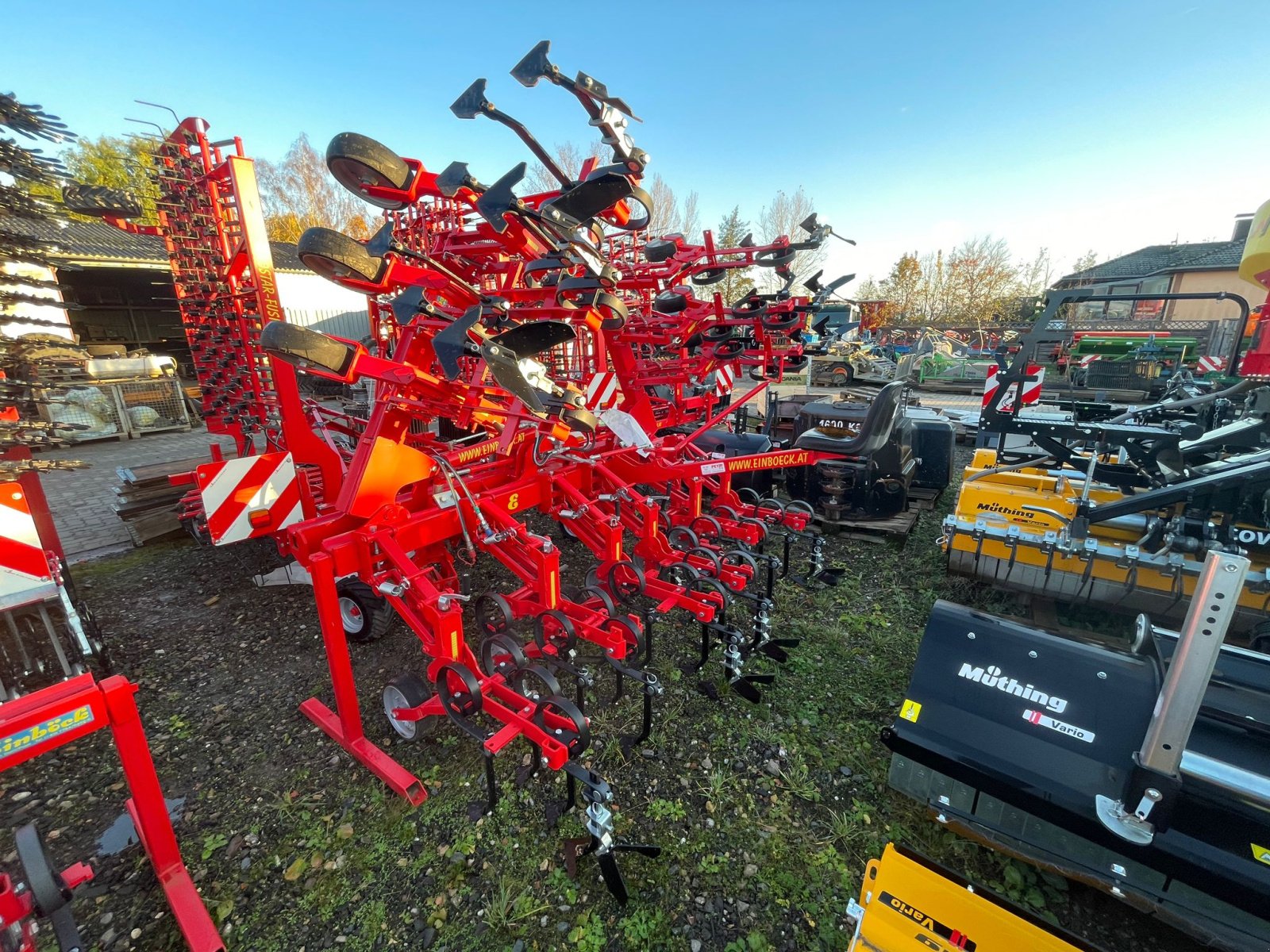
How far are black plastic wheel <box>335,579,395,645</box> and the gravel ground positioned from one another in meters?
0.14

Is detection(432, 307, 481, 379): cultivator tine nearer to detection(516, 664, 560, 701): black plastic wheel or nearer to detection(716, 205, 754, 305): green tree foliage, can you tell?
detection(516, 664, 560, 701): black plastic wheel

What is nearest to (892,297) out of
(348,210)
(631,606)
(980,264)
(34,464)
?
(980,264)

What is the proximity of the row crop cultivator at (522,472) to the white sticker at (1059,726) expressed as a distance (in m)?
1.50

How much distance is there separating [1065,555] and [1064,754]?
88.1 inches

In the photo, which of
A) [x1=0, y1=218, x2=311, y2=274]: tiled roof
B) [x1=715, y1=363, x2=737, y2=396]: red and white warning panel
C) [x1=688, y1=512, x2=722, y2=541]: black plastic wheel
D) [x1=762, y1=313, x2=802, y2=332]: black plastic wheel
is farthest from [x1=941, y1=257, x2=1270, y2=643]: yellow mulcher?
[x1=0, y1=218, x2=311, y2=274]: tiled roof

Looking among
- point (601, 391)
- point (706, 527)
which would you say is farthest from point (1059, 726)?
point (601, 391)

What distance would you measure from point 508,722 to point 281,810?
132cm

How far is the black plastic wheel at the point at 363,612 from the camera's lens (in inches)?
157

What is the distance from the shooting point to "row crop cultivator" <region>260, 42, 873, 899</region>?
2340 millimetres

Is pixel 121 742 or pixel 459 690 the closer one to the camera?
pixel 121 742

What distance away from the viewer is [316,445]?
4789mm

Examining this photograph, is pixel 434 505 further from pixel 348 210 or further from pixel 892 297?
pixel 892 297

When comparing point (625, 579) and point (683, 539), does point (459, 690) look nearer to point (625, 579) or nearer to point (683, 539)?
point (625, 579)

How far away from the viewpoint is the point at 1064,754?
2086mm
